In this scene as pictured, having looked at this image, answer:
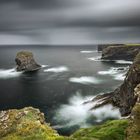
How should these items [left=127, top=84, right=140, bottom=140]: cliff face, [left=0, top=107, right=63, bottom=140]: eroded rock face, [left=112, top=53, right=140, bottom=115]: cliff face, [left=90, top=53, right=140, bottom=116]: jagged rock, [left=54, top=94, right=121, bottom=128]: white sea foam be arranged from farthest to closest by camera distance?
[left=54, top=94, right=121, bottom=128]: white sea foam → [left=112, top=53, right=140, bottom=115]: cliff face → [left=90, top=53, right=140, bottom=116]: jagged rock → [left=0, top=107, right=63, bottom=140]: eroded rock face → [left=127, top=84, right=140, bottom=140]: cliff face

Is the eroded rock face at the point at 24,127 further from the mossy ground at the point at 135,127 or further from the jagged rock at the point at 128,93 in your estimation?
the jagged rock at the point at 128,93

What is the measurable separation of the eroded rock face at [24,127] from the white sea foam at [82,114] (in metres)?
46.5

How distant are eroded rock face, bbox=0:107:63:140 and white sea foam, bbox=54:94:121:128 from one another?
4650 centimetres

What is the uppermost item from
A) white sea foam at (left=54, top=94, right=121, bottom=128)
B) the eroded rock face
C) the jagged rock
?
the eroded rock face

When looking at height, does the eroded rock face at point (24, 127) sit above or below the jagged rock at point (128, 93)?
above

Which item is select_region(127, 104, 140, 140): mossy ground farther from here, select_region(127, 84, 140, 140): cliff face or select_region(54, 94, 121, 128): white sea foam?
select_region(54, 94, 121, 128): white sea foam

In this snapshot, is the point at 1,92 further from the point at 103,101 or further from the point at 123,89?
the point at 123,89

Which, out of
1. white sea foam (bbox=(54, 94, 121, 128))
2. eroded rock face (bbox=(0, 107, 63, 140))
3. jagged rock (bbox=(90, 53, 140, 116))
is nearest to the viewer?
eroded rock face (bbox=(0, 107, 63, 140))

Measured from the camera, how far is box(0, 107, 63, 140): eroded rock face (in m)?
23.4

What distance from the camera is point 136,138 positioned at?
22.2 metres

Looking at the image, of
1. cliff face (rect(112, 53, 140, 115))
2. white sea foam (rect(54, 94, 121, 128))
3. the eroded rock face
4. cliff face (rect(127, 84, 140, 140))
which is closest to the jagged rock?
cliff face (rect(112, 53, 140, 115))

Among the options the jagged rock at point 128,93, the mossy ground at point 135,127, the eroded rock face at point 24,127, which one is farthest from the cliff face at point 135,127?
the jagged rock at point 128,93

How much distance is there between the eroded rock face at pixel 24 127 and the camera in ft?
76.7

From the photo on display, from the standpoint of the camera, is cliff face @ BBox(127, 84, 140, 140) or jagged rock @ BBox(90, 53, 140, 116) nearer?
cliff face @ BBox(127, 84, 140, 140)
